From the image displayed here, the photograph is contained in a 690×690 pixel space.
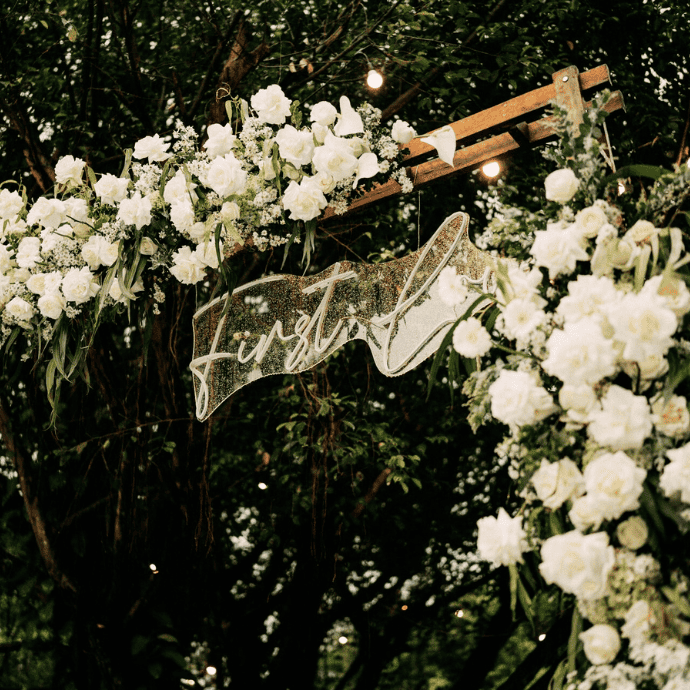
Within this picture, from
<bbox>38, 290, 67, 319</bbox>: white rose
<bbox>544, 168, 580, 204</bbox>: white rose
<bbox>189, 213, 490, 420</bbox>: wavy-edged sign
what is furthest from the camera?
<bbox>38, 290, 67, 319</bbox>: white rose

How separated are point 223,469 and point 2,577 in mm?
1407

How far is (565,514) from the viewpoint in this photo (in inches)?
59.0

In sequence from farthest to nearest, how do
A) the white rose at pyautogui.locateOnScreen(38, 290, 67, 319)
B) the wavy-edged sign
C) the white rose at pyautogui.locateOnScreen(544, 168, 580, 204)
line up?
the white rose at pyautogui.locateOnScreen(38, 290, 67, 319) → the wavy-edged sign → the white rose at pyautogui.locateOnScreen(544, 168, 580, 204)

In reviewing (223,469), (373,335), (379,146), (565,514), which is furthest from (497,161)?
(223,469)

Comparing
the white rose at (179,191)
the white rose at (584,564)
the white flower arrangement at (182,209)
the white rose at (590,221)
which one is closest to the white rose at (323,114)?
the white flower arrangement at (182,209)

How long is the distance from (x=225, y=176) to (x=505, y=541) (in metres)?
1.28

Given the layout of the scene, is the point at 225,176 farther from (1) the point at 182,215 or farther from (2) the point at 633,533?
(2) the point at 633,533

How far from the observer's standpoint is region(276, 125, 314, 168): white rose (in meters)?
2.09

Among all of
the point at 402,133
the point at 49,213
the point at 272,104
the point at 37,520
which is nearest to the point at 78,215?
the point at 49,213

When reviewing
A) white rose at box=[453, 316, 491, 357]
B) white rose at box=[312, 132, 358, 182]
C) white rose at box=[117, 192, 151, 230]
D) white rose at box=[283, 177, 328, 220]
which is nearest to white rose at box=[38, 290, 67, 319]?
white rose at box=[117, 192, 151, 230]

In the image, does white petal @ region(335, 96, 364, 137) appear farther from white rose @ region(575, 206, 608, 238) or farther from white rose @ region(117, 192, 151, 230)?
white rose @ region(575, 206, 608, 238)

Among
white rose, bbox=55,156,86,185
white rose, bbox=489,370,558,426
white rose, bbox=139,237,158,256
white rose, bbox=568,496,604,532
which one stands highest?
white rose, bbox=55,156,86,185

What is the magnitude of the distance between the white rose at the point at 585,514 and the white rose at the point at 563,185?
0.67 meters

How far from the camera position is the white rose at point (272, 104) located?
7.01 ft
